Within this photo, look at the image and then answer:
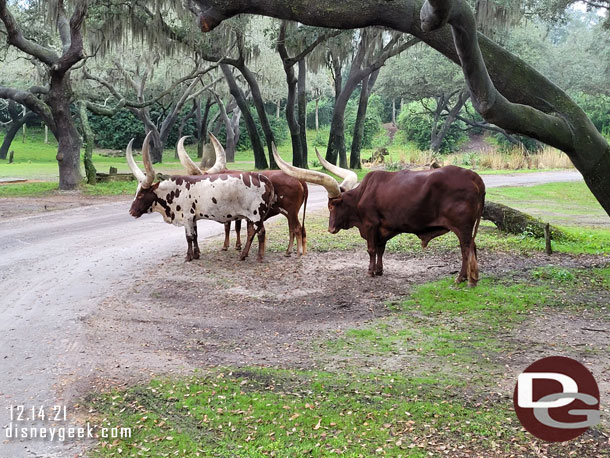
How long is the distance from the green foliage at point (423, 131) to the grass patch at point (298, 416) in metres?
45.8

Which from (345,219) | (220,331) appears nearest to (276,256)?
(345,219)

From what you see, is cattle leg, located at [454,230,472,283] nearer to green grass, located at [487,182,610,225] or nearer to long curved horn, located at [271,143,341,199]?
long curved horn, located at [271,143,341,199]

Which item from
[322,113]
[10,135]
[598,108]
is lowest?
[10,135]

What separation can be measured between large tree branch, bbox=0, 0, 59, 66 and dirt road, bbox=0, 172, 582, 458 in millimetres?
5400

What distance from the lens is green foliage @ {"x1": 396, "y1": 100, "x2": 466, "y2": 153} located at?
51.0 meters

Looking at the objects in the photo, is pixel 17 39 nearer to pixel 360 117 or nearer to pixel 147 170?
pixel 147 170

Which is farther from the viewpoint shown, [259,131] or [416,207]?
[259,131]

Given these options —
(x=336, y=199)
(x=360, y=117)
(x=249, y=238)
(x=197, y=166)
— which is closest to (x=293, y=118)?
(x=360, y=117)

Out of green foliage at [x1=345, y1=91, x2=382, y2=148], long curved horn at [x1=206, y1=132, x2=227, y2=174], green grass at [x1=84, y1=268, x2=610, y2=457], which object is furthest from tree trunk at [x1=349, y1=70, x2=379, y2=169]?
green grass at [x1=84, y1=268, x2=610, y2=457]

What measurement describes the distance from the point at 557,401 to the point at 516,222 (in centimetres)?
847

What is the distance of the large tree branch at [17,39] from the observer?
17.6 meters

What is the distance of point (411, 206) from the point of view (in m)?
8.84

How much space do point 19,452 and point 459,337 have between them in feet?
14.2

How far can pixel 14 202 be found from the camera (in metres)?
18.6
